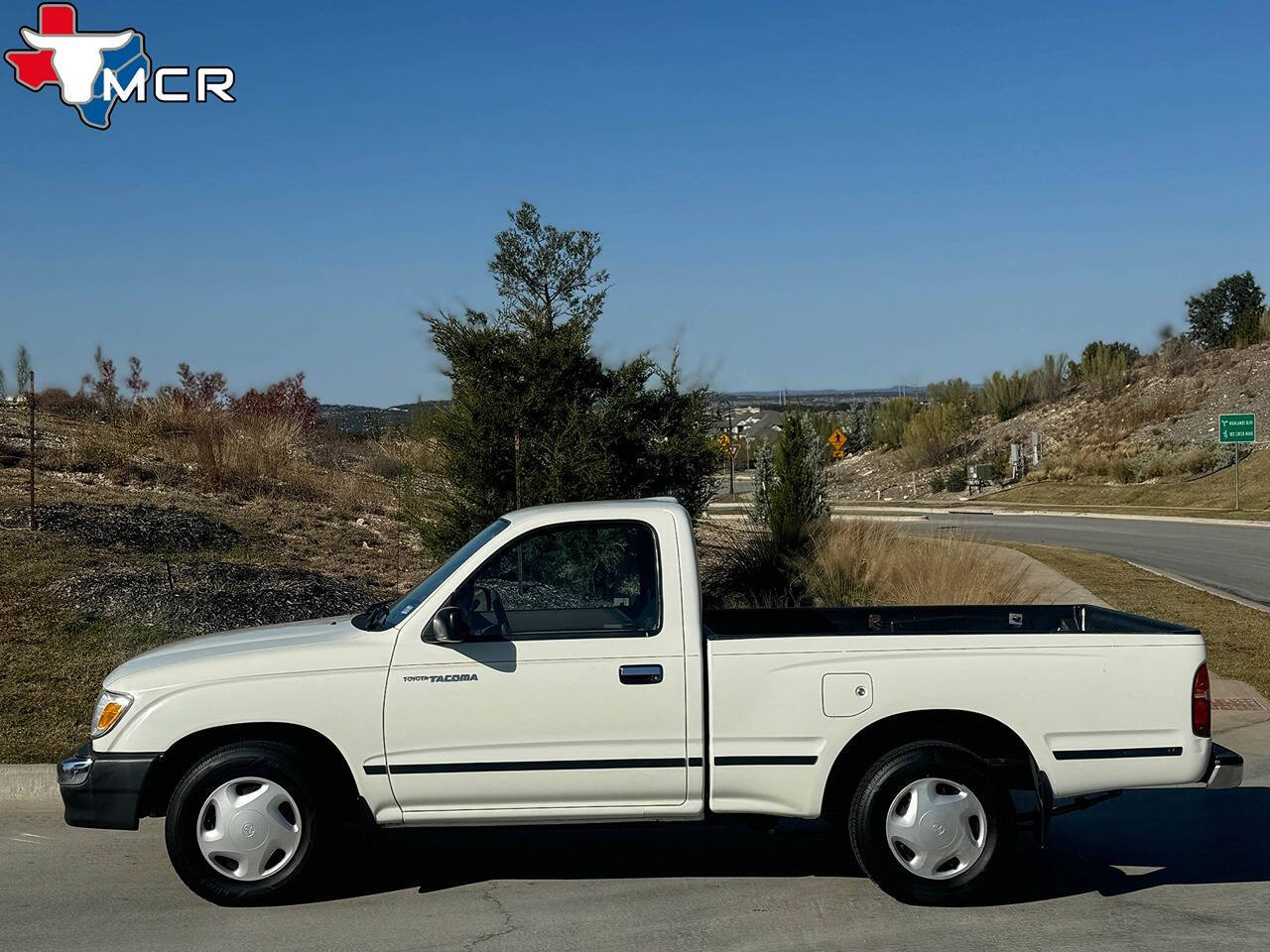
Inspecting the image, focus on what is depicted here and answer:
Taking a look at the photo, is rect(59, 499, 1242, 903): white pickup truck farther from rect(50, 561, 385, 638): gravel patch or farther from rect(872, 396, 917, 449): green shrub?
rect(872, 396, 917, 449): green shrub

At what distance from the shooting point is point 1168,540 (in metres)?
28.4

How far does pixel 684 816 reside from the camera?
18.5 ft

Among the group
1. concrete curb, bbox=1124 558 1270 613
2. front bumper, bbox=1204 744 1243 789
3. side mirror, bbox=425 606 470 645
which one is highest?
side mirror, bbox=425 606 470 645

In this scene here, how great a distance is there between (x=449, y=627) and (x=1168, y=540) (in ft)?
85.6

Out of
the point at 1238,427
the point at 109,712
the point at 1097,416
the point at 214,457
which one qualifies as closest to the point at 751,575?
the point at 214,457

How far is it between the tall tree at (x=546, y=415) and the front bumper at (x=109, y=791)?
296 inches

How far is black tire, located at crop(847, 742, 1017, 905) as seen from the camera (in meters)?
5.54

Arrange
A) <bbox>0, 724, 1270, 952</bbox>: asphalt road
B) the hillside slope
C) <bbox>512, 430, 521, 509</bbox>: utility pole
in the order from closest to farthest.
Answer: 1. <bbox>0, 724, 1270, 952</bbox>: asphalt road
2. <bbox>512, 430, 521, 509</bbox>: utility pole
3. the hillside slope

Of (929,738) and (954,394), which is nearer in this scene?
(929,738)

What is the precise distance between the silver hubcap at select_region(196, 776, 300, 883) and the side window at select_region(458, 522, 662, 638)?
3.87 ft

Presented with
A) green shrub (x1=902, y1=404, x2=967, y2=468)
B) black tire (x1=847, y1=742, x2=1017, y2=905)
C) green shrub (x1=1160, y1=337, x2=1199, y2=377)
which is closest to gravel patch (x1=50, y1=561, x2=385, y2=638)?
black tire (x1=847, y1=742, x2=1017, y2=905)

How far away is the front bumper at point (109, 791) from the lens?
5.49 metres

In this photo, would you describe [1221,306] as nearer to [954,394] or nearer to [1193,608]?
[954,394]

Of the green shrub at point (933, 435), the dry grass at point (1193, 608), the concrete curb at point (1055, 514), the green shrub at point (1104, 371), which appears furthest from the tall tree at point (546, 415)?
the green shrub at point (1104, 371)
